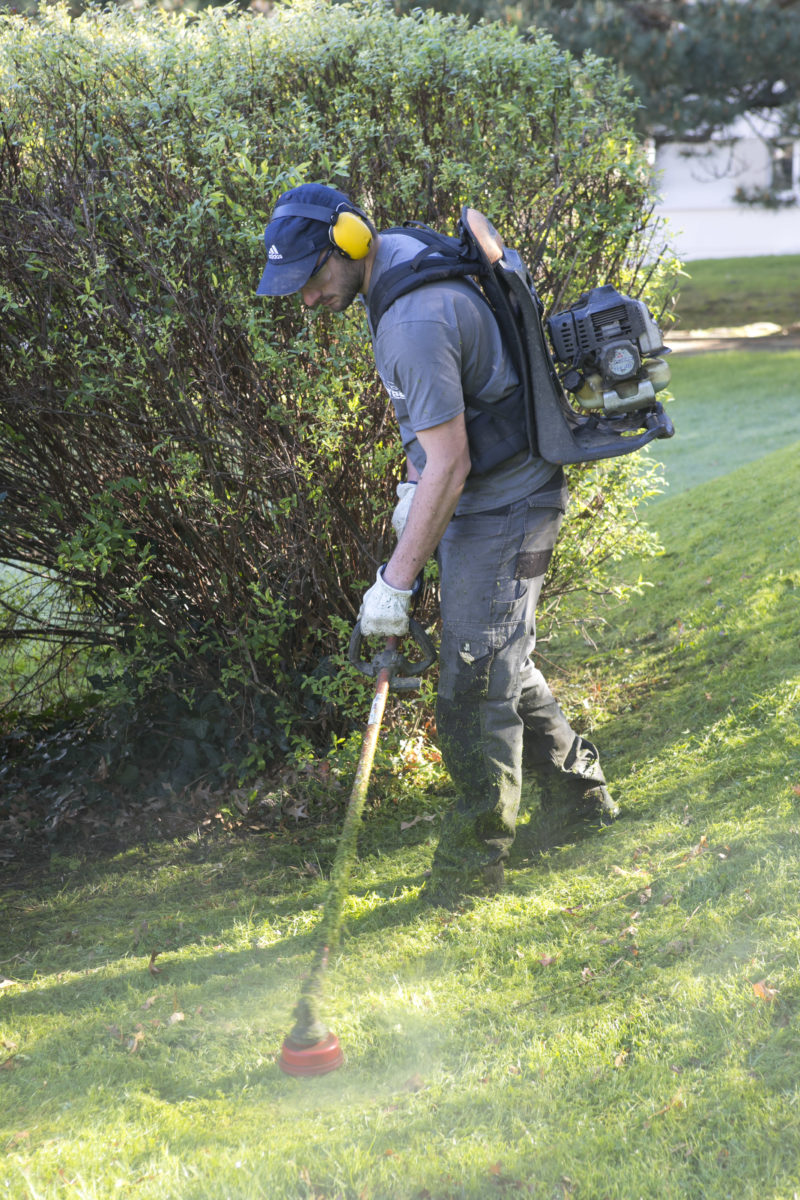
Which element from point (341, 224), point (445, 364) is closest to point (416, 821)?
point (445, 364)

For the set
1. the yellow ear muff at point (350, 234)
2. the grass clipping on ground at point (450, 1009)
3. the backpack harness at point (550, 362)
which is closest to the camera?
the grass clipping on ground at point (450, 1009)

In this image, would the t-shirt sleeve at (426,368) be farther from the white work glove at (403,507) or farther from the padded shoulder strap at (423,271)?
the white work glove at (403,507)

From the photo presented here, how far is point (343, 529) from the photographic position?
14.4ft

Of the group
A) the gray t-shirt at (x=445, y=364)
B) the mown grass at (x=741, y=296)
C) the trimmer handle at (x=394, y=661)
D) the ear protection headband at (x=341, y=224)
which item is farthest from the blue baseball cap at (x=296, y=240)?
the mown grass at (x=741, y=296)

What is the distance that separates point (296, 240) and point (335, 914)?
6.68 ft

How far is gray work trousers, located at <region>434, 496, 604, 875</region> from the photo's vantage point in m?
3.36

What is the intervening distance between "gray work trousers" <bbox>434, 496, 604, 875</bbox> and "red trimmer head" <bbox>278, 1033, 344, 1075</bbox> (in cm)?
90

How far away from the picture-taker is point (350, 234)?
307 cm

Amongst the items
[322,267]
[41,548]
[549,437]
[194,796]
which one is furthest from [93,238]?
[194,796]

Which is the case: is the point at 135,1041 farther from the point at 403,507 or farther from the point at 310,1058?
the point at 403,507

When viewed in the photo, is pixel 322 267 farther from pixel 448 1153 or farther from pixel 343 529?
pixel 448 1153

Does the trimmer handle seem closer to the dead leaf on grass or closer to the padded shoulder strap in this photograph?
the padded shoulder strap

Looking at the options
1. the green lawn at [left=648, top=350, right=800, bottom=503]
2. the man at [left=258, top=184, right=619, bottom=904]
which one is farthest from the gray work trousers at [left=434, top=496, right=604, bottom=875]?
the green lawn at [left=648, top=350, right=800, bottom=503]

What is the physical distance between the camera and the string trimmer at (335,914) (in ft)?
9.29
